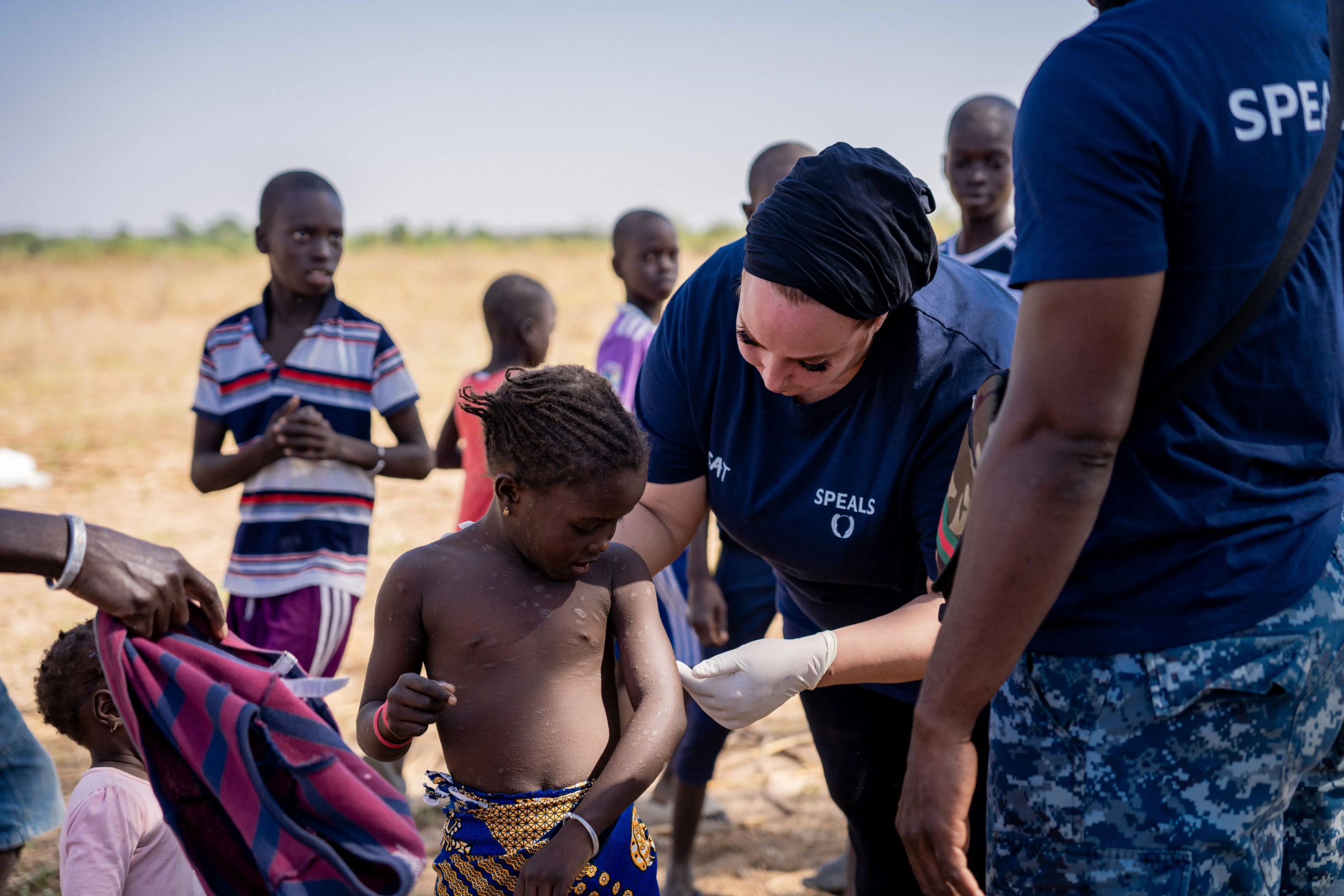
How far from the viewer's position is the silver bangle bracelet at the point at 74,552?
182 cm

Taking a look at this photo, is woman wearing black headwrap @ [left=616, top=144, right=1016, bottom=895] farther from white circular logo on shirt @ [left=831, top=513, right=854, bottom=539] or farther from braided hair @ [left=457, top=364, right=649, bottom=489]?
braided hair @ [left=457, top=364, right=649, bottom=489]

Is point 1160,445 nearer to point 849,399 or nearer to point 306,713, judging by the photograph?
point 849,399

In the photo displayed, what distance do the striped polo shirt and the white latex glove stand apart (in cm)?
180

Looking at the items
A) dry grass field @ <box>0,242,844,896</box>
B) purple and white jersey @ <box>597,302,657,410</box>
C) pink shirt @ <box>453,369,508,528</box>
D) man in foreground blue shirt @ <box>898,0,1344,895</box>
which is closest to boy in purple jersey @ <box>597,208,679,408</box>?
purple and white jersey @ <box>597,302,657,410</box>

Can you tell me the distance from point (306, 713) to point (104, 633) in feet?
1.36

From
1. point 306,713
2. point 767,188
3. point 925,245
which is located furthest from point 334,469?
point 925,245

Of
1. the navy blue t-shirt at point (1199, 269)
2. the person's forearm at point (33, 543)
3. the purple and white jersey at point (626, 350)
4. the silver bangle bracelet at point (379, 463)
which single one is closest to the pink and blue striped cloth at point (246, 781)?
the person's forearm at point (33, 543)

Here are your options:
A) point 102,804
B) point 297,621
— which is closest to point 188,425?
point 297,621

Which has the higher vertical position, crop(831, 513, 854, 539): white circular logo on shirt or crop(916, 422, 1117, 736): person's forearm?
crop(916, 422, 1117, 736): person's forearm

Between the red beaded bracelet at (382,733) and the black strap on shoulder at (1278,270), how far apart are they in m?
1.30

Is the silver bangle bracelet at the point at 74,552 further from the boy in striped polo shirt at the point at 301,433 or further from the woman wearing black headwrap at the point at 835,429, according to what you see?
the boy in striped polo shirt at the point at 301,433

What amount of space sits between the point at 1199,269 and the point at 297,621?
302cm

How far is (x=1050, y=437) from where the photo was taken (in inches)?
53.1

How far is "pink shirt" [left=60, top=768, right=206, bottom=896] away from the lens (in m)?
2.18
